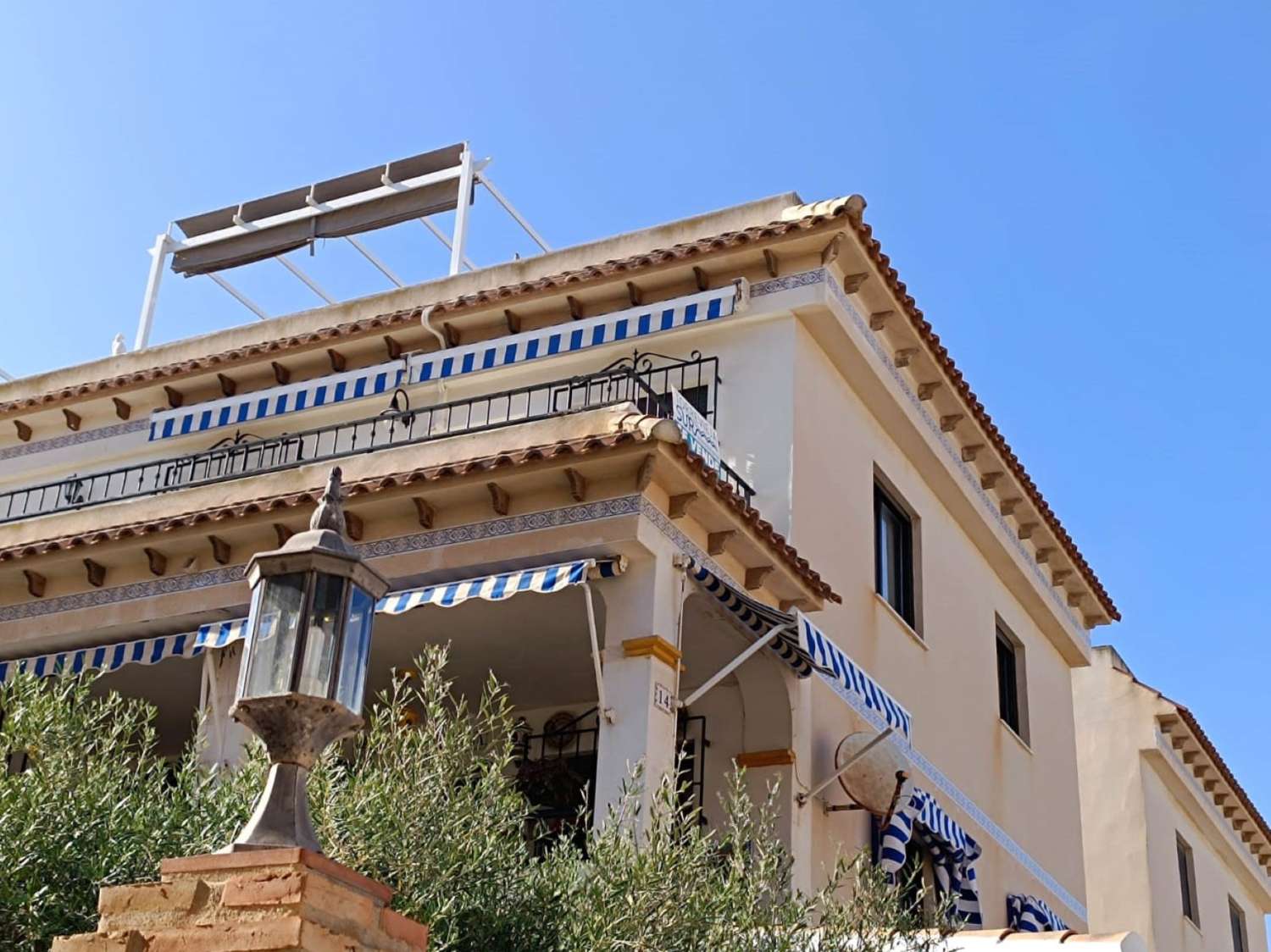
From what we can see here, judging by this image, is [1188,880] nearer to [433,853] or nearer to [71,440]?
[71,440]

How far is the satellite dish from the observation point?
12.1m

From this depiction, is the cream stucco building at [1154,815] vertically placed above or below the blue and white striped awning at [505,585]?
above

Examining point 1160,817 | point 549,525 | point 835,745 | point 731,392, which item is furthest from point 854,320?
point 1160,817

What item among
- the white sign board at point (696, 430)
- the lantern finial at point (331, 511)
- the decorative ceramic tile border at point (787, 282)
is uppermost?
the decorative ceramic tile border at point (787, 282)

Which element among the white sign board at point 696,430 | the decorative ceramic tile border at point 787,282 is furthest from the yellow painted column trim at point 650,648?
the decorative ceramic tile border at point 787,282

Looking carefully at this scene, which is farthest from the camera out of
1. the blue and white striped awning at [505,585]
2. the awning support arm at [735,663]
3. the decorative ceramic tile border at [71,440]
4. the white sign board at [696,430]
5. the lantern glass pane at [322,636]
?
the decorative ceramic tile border at [71,440]

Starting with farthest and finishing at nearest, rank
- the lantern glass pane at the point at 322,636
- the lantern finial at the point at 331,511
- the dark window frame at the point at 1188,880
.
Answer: the dark window frame at the point at 1188,880
the lantern finial at the point at 331,511
the lantern glass pane at the point at 322,636

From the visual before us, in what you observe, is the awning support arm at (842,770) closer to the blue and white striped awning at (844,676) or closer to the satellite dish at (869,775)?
the satellite dish at (869,775)

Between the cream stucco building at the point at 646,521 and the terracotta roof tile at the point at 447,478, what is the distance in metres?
0.02

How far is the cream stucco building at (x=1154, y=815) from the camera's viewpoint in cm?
2212

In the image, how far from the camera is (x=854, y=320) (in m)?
14.1

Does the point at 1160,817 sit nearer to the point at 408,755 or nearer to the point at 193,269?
the point at 193,269

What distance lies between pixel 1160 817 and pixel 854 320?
12.7 m

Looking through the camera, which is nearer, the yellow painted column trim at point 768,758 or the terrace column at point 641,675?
the terrace column at point 641,675
